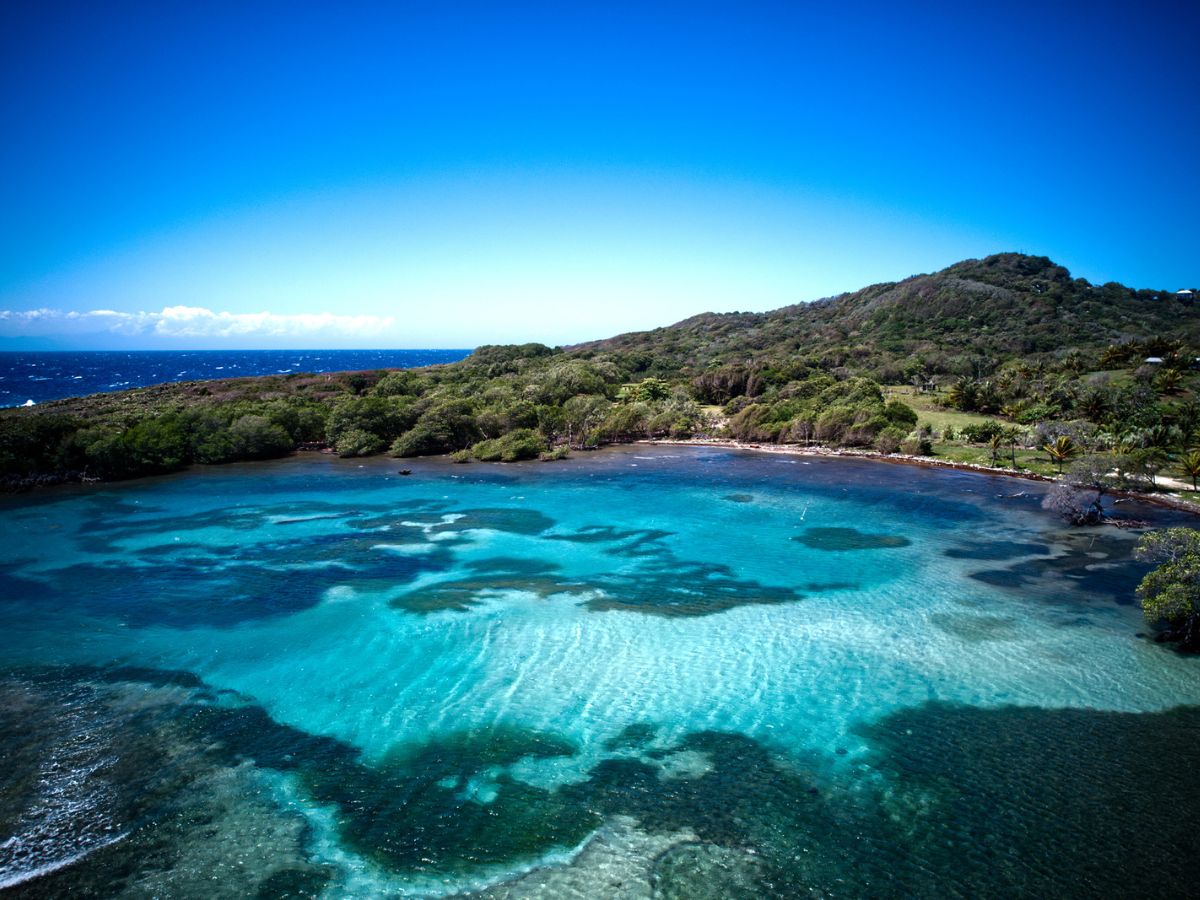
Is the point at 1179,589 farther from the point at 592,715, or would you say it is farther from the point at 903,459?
the point at 903,459

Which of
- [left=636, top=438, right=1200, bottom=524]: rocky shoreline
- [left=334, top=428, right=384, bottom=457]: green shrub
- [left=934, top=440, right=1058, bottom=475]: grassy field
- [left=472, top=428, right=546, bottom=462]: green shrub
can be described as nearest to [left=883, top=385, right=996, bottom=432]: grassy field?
[left=934, top=440, right=1058, bottom=475]: grassy field

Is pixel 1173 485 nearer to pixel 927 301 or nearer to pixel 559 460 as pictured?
pixel 559 460

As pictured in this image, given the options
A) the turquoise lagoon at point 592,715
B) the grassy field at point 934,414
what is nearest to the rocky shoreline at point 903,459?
the grassy field at point 934,414

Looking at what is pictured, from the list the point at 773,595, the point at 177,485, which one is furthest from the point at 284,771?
the point at 177,485

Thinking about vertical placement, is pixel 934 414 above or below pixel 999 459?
above

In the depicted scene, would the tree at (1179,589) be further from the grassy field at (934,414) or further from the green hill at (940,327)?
the green hill at (940,327)

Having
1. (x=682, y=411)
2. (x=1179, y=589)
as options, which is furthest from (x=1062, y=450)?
(x=682, y=411)
